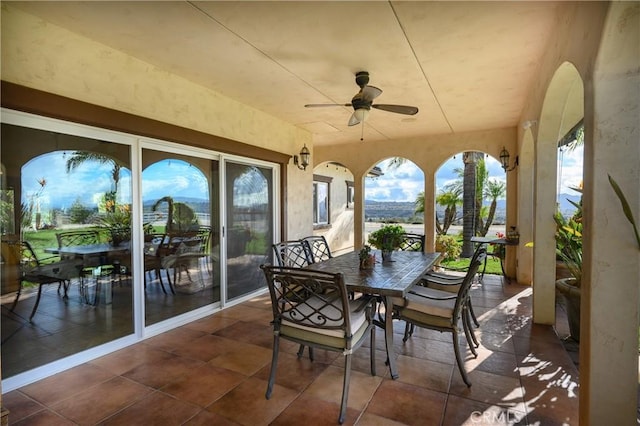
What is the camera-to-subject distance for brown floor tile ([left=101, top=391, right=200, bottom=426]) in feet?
6.80

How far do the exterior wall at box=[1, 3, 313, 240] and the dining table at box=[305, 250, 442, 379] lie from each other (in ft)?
7.50

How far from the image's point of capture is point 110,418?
2.11 meters

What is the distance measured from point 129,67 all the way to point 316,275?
2665 mm

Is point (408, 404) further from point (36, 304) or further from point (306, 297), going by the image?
point (36, 304)

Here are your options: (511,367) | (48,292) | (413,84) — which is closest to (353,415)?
(511,367)

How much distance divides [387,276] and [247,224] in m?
2.68

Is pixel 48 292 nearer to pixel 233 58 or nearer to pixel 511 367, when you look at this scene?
pixel 233 58

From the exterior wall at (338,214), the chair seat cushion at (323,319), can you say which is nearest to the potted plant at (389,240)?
the chair seat cushion at (323,319)

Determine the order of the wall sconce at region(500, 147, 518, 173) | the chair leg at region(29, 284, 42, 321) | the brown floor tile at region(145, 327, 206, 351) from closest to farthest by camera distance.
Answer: the chair leg at region(29, 284, 42, 321), the brown floor tile at region(145, 327, 206, 351), the wall sconce at region(500, 147, 518, 173)

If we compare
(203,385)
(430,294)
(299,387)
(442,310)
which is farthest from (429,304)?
(203,385)

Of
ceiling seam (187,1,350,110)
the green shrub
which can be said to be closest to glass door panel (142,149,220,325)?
ceiling seam (187,1,350,110)

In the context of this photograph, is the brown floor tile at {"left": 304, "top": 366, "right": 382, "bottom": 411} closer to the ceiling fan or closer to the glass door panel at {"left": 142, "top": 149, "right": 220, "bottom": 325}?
the glass door panel at {"left": 142, "top": 149, "right": 220, "bottom": 325}

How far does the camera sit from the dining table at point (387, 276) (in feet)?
7.72

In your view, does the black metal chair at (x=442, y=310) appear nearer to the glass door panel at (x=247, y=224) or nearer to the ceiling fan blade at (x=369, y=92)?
the ceiling fan blade at (x=369, y=92)
